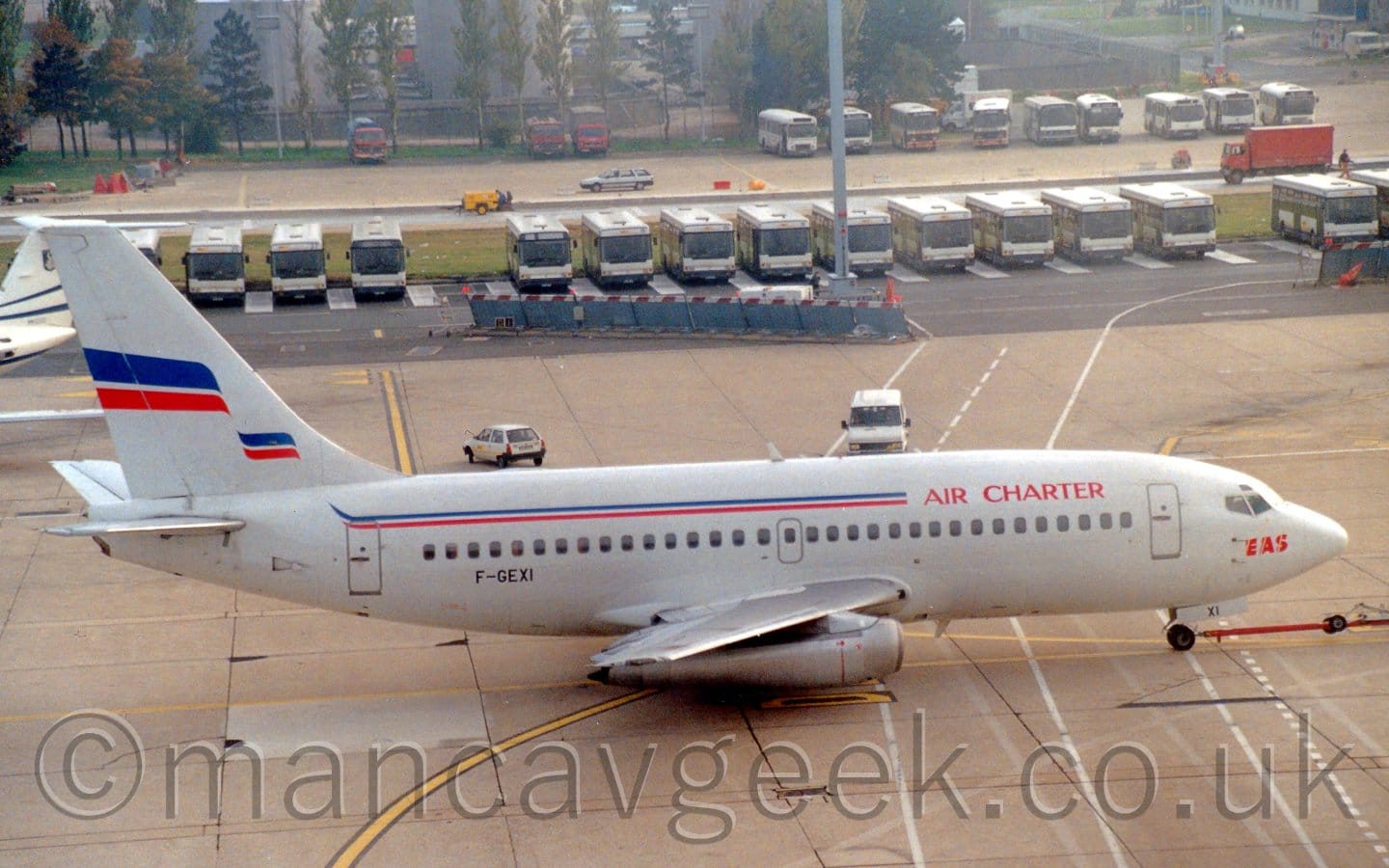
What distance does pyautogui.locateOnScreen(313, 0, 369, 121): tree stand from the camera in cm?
15688

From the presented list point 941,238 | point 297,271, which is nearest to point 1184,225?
point 941,238

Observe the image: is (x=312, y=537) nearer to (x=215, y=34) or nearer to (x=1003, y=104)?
(x=1003, y=104)

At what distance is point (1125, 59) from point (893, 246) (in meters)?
91.7

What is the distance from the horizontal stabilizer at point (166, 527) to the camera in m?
32.7

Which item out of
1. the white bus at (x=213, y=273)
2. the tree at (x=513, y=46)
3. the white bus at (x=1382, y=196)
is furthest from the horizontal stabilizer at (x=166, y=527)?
the tree at (x=513, y=46)

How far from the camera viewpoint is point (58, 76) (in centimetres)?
A: 14538

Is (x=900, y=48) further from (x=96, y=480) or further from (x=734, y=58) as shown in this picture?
(x=96, y=480)

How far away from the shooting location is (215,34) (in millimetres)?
166625

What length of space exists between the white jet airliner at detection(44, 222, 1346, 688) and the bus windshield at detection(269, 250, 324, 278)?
52.8 meters

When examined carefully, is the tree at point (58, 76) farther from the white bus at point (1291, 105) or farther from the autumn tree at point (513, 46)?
the white bus at point (1291, 105)

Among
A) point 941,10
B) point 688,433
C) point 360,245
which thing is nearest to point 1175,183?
point 941,10

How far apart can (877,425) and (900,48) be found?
342 ft

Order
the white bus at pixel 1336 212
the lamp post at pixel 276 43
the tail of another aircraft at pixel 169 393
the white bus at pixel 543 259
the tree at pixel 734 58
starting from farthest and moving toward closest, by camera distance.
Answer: the lamp post at pixel 276 43 → the tree at pixel 734 58 → the white bus at pixel 1336 212 → the white bus at pixel 543 259 → the tail of another aircraft at pixel 169 393

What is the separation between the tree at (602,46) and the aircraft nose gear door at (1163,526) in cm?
13329
